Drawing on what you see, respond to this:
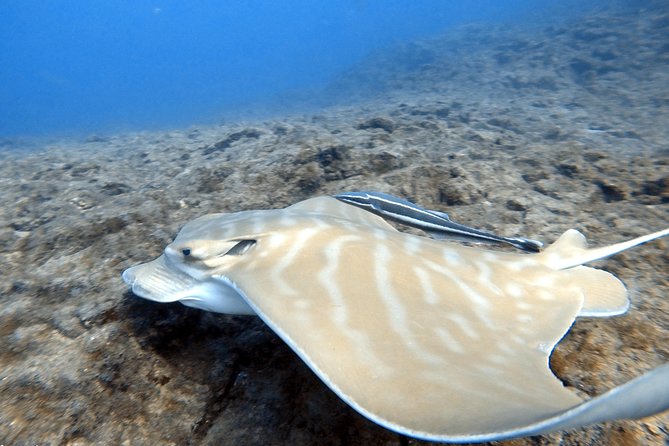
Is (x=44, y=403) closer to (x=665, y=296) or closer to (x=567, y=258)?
(x=567, y=258)

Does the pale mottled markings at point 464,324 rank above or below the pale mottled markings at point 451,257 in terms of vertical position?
below

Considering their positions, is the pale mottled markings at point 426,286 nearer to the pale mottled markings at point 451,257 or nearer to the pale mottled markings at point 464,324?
the pale mottled markings at point 464,324

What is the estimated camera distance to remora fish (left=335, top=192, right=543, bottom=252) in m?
2.94

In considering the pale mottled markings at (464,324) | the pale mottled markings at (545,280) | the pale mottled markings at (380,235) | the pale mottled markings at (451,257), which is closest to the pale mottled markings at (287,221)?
the pale mottled markings at (380,235)

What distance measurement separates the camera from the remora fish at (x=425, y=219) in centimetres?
294

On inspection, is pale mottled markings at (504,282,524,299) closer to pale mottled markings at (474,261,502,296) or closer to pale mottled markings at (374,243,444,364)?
pale mottled markings at (474,261,502,296)

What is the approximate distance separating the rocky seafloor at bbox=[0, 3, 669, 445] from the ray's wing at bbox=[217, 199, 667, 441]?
0.56 metres

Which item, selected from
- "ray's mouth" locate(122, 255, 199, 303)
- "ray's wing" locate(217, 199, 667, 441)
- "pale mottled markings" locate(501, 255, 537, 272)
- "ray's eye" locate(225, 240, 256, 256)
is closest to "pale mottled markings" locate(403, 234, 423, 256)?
"ray's wing" locate(217, 199, 667, 441)

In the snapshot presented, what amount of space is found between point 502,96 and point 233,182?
14.9 m

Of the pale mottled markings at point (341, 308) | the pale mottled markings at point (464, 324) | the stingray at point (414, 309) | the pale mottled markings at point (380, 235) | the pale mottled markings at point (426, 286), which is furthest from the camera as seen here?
the pale mottled markings at point (380, 235)

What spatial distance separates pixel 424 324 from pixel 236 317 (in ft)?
5.14

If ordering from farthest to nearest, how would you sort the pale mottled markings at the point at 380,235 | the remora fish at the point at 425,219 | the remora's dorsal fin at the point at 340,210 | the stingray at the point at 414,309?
1. the remora's dorsal fin at the point at 340,210
2. the remora fish at the point at 425,219
3. the pale mottled markings at the point at 380,235
4. the stingray at the point at 414,309

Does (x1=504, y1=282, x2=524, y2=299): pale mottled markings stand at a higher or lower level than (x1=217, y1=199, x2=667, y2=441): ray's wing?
lower

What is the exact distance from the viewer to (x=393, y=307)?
1772 millimetres
